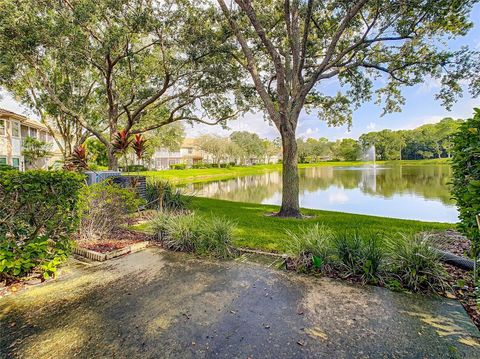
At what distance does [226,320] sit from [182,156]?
52624 millimetres

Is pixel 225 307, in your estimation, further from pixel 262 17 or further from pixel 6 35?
pixel 6 35

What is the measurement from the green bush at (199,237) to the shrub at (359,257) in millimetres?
1730

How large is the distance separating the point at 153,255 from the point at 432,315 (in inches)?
150

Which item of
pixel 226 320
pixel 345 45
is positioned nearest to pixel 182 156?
pixel 345 45

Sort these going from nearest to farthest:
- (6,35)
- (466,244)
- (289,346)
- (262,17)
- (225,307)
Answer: (289,346) → (225,307) → (466,244) → (6,35) → (262,17)

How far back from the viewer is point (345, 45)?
8.88 metres

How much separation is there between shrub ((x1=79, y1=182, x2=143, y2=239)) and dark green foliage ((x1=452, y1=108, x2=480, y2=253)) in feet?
16.9

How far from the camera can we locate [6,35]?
783 cm

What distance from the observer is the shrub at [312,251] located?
356 cm

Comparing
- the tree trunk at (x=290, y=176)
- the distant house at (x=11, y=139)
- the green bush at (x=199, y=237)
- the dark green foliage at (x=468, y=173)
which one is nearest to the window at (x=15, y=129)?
the distant house at (x=11, y=139)

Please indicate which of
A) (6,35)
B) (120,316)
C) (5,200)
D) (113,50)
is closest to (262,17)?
(113,50)

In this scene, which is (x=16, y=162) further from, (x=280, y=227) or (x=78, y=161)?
(x=280, y=227)

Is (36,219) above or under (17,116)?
under

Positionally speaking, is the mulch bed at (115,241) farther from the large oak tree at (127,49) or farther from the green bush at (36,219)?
the large oak tree at (127,49)
